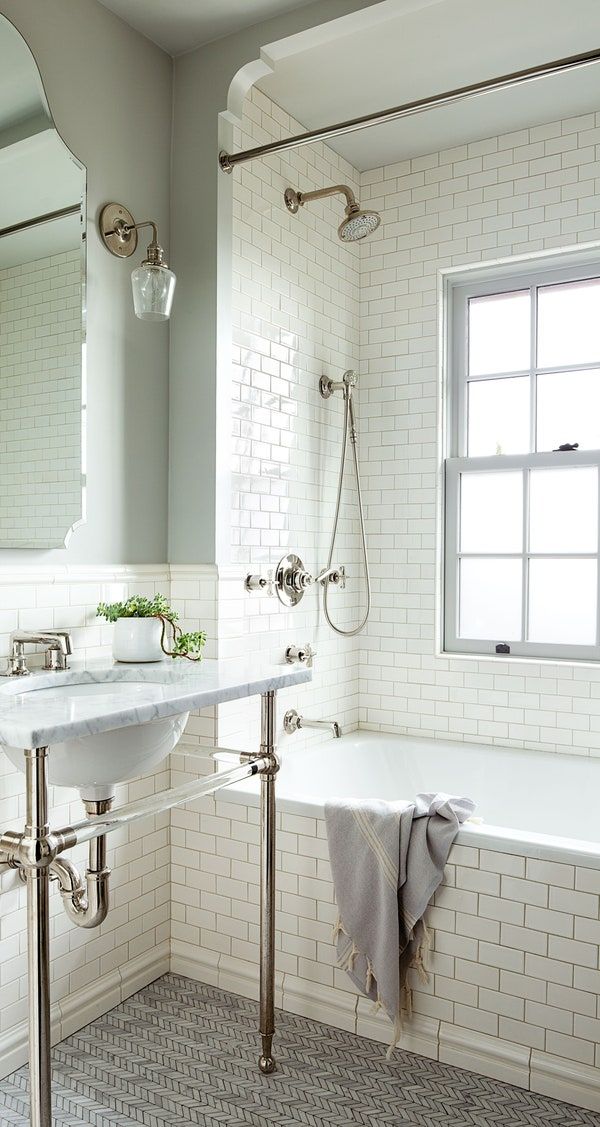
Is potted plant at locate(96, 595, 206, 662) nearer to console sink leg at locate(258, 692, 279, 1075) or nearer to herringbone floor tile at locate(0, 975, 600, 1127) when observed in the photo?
console sink leg at locate(258, 692, 279, 1075)

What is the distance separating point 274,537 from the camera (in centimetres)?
290

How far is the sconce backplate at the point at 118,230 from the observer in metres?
2.36

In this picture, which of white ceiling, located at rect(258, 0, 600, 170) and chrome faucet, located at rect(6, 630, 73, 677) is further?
white ceiling, located at rect(258, 0, 600, 170)

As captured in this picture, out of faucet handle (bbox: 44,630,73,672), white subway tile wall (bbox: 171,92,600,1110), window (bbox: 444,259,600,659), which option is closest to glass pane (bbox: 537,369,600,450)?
window (bbox: 444,259,600,659)

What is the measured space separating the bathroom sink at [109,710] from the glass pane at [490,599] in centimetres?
145

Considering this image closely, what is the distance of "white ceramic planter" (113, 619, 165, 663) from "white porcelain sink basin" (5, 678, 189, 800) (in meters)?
0.33

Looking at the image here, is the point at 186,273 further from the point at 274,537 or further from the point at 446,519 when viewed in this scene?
the point at 446,519

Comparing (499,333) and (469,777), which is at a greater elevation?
(499,333)

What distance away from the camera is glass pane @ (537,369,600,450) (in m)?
3.12

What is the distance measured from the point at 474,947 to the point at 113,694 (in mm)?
1105

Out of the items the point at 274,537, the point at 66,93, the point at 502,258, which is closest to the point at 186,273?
the point at 66,93

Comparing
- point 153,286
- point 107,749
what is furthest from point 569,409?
point 107,749

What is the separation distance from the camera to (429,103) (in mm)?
2221

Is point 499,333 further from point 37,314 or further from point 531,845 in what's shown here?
point 531,845
